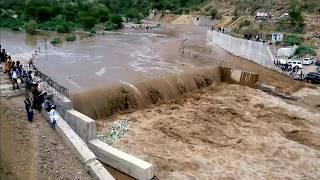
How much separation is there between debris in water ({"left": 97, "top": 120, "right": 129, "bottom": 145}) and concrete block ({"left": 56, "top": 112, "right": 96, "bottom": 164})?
304cm

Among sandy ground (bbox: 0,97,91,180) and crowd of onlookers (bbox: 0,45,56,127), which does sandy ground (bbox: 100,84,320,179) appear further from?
sandy ground (bbox: 0,97,91,180)

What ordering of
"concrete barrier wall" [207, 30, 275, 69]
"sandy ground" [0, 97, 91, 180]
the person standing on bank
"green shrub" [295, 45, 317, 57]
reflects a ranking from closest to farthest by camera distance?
"sandy ground" [0, 97, 91, 180] < the person standing on bank < "concrete barrier wall" [207, 30, 275, 69] < "green shrub" [295, 45, 317, 57]

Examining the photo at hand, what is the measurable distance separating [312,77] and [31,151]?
2020 centimetres

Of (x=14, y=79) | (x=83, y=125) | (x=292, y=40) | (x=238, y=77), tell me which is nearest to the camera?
(x=83, y=125)

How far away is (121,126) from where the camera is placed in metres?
18.0

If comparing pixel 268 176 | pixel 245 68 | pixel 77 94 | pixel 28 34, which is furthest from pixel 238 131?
pixel 28 34

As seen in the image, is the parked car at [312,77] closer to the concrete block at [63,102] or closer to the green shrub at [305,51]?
the green shrub at [305,51]

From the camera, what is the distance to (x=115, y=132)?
56.7ft

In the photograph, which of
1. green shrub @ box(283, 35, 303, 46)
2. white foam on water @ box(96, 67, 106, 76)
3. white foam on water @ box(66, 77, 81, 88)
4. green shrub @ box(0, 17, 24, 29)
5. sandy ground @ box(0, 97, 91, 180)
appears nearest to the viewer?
sandy ground @ box(0, 97, 91, 180)

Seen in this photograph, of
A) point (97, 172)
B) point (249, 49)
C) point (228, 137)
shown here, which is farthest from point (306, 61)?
point (97, 172)

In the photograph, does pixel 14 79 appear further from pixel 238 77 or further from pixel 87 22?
pixel 87 22

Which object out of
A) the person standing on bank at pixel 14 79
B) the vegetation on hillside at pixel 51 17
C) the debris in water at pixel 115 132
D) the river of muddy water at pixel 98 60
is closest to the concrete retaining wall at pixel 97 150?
the debris in water at pixel 115 132

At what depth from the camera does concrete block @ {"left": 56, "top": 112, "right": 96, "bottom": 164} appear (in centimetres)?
1236

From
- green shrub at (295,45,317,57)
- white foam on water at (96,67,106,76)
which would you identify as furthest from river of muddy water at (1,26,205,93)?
green shrub at (295,45,317,57)
